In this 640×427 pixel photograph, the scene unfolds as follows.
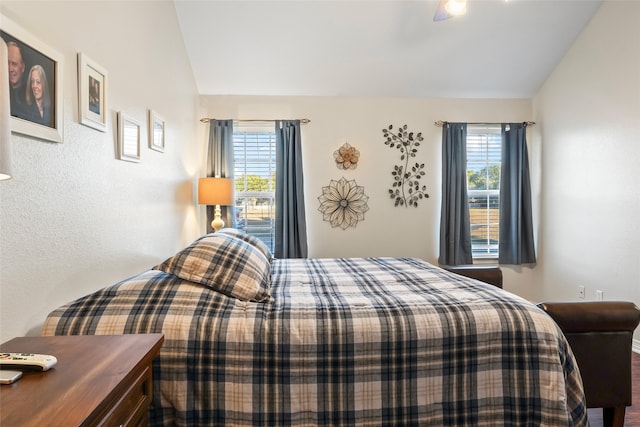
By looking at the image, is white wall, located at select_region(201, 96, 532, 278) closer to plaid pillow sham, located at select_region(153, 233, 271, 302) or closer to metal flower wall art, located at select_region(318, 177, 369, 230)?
metal flower wall art, located at select_region(318, 177, 369, 230)

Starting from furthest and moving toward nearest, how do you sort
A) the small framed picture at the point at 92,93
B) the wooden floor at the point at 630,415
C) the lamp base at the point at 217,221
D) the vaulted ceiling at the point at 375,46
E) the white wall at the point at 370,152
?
1. the white wall at the point at 370,152
2. the lamp base at the point at 217,221
3. the vaulted ceiling at the point at 375,46
4. the wooden floor at the point at 630,415
5. the small framed picture at the point at 92,93

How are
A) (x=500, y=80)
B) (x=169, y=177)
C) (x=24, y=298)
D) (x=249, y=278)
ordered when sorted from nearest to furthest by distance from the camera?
(x=24, y=298)
(x=249, y=278)
(x=169, y=177)
(x=500, y=80)

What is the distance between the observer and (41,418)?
0.65m

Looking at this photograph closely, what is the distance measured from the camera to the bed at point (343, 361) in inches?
51.5

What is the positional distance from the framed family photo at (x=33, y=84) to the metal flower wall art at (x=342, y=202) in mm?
2760

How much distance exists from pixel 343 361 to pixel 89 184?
4.45 feet

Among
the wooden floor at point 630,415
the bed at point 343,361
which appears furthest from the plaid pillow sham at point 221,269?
the wooden floor at point 630,415

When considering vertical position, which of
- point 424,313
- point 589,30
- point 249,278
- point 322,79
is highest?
point 589,30

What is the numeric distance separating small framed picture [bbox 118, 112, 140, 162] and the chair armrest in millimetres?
2240

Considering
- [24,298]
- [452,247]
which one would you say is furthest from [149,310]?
[452,247]

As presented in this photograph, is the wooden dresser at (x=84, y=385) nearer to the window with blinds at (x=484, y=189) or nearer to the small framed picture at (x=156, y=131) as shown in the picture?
the small framed picture at (x=156, y=131)

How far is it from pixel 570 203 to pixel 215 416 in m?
3.75

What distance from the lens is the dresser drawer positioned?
0.78 metres

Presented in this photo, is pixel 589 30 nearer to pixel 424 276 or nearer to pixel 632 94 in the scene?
pixel 632 94
